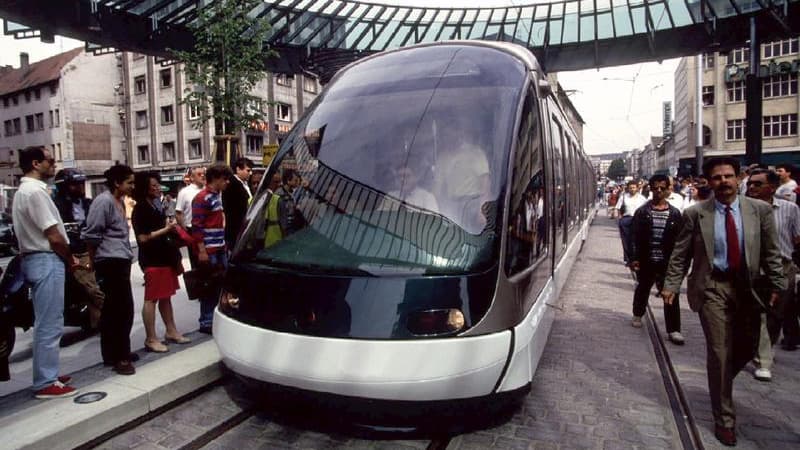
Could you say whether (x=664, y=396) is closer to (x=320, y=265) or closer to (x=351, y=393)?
(x=351, y=393)

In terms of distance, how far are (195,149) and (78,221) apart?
3420 centimetres

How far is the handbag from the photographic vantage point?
5.42 metres

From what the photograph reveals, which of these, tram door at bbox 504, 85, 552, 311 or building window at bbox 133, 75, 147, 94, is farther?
building window at bbox 133, 75, 147, 94

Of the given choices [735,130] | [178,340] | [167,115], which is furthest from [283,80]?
[735,130]

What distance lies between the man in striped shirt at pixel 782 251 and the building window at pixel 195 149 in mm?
37795

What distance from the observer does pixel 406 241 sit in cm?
341

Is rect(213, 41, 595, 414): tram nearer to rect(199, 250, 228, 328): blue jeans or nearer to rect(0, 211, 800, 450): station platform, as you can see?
rect(0, 211, 800, 450): station platform

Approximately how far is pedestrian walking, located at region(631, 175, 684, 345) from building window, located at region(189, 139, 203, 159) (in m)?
36.5

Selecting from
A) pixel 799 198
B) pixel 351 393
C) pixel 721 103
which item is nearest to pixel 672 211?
pixel 799 198

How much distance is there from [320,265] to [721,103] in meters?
55.7

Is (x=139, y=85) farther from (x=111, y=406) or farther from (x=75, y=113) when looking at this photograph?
(x=111, y=406)

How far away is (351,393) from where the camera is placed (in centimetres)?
312

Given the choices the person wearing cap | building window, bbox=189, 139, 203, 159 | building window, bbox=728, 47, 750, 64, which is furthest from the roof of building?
building window, bbox=728, 47, 750, 64

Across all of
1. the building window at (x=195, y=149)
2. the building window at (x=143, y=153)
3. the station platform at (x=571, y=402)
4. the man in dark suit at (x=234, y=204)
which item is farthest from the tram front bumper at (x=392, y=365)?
the building window at (x=143, y=153)
